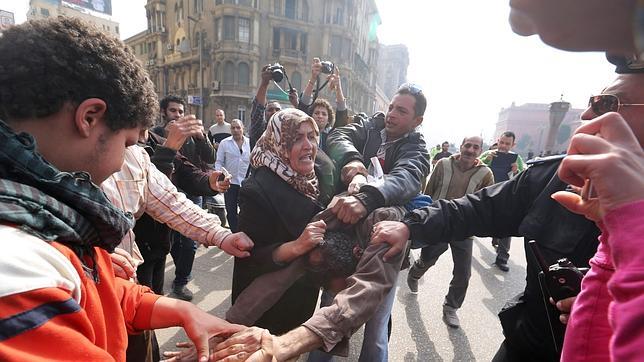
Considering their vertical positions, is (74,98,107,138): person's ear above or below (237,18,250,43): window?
below

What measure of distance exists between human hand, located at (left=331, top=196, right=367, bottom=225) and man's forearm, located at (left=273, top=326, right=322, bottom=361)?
602 mm

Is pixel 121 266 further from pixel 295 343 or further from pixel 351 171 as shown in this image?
pixel 351 171

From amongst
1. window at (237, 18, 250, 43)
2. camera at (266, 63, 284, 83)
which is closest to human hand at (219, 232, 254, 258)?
camera at (266, 63, 284, 83)

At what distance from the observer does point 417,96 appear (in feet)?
7.82

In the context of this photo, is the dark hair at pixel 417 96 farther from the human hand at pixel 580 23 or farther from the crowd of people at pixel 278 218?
the human hand at pixel 580 23

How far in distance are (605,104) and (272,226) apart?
1.64 meters

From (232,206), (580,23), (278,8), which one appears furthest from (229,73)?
(580,23)

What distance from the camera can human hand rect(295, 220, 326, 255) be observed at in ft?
5.26

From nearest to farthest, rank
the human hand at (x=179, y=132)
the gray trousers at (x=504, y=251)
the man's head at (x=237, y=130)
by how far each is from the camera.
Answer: the human hand at (x=179, y=132) < the gray trousers at (x=504, y=251) < the man's head at (x=237, y=130)

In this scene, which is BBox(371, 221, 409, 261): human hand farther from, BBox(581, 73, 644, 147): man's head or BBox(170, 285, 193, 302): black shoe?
BBox(170, 285, 193, 302): black shoe

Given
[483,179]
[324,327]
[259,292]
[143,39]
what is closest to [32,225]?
[324,327]

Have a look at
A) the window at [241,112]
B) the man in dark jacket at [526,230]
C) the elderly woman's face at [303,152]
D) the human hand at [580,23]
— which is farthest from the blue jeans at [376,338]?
the window at [241,112]

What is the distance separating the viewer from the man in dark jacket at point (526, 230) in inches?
53.6

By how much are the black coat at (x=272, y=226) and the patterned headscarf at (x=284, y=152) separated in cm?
4
